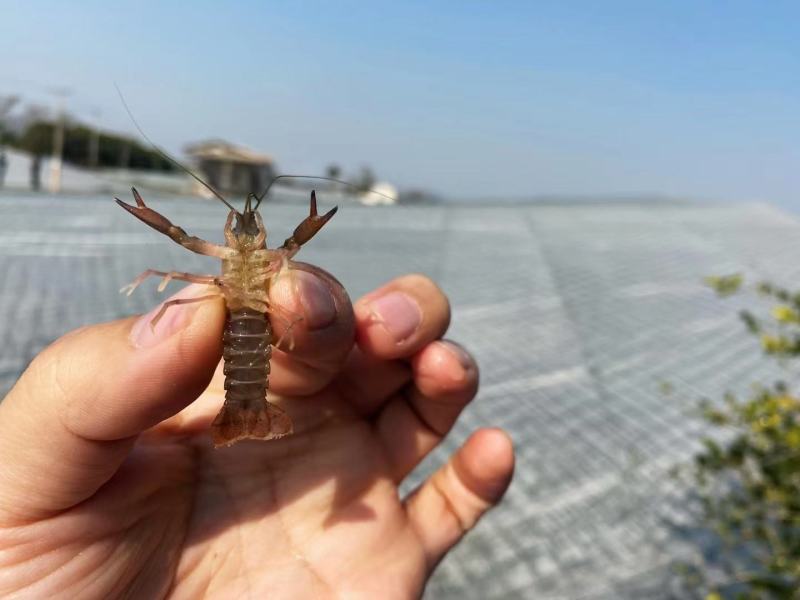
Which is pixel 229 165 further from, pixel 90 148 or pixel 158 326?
pixel 158 326

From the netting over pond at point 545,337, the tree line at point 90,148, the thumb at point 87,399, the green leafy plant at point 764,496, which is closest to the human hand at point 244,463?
the thumb at point 87,399

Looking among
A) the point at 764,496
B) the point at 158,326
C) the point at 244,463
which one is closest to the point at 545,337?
the point at 764,496

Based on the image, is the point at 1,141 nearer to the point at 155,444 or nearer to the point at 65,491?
the point at 155,444

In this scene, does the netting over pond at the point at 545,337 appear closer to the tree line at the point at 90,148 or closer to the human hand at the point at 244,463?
the tree line at the point at 90,148

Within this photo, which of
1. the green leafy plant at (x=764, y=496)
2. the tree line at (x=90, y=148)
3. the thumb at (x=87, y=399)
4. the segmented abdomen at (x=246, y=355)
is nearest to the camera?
the thumb at (x=87, y=399)

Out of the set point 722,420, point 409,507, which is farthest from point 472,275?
point 409,507

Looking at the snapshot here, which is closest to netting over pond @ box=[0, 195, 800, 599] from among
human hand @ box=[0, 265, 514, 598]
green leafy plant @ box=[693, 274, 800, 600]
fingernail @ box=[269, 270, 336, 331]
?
green leafy plant @ box=[693, 274, 800, 600]

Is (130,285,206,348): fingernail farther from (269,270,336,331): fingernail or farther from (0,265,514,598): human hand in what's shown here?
(269,270,336,331): fingernail
